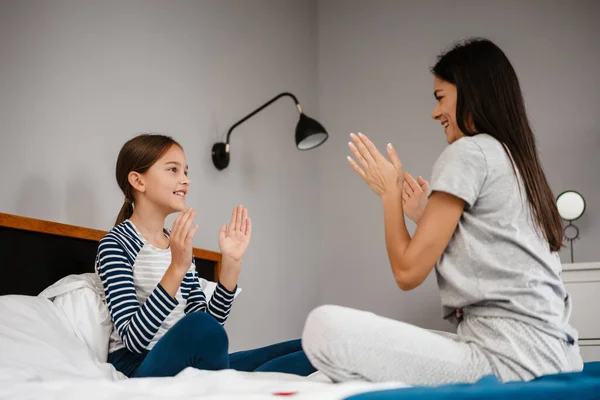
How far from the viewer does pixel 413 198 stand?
1.47 meters

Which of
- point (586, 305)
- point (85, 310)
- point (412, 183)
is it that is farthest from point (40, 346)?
point (586, 305)

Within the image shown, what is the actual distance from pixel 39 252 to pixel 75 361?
389 mm

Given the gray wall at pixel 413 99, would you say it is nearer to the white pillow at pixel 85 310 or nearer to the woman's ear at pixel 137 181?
the woman's ear at pixel 137 181

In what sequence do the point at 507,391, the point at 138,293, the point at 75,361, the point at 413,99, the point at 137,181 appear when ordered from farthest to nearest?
the point at 413,99, the point at 137,181, the point at 138,293, the point at 75,361, the point at 507,391

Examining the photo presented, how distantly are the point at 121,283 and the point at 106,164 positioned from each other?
635 mm

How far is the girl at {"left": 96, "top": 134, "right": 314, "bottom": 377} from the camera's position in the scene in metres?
1.32

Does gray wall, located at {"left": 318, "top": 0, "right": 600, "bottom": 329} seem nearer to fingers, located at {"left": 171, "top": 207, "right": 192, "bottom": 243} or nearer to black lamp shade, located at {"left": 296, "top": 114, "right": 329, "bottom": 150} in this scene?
black lamp shade, located at {"left": 296, "top": 114, "right": 329, "bottom": 150}

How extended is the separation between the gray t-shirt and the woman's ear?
2.77 ft

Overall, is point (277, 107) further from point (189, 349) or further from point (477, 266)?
point (477, 266)

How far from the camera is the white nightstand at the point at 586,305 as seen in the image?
238 cm

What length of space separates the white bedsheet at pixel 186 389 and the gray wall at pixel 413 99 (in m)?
2.12

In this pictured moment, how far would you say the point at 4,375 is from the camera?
118cm

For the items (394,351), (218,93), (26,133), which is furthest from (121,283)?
(218,93)

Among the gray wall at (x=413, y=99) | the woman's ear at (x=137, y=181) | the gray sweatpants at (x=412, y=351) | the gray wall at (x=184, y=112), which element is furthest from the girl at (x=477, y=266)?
the gray wall at (x=413, y=99)
